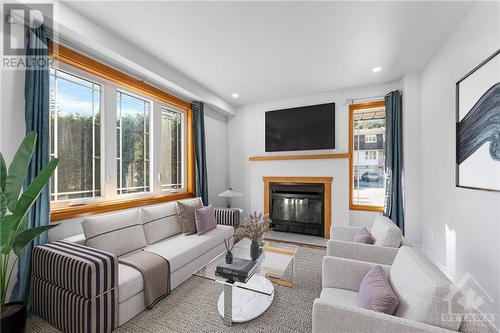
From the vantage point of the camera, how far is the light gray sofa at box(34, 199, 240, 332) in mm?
1798

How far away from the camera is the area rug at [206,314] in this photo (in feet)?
5.82

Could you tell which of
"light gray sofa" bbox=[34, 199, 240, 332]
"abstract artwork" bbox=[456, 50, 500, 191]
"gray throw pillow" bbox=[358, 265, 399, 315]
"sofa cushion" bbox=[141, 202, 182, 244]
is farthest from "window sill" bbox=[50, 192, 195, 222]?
"abstract artwork" bbox=[456, 50, 500, 191]

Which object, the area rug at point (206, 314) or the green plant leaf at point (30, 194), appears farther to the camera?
the area rug at point (206, 314)

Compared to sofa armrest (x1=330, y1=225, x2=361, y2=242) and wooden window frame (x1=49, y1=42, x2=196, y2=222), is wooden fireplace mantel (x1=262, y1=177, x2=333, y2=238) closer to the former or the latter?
sofa armrest (x1=330, y1=225, x2=361, y2=242)

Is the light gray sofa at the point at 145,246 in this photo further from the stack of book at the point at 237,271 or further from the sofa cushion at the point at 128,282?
the stack of book at the point at 237,271

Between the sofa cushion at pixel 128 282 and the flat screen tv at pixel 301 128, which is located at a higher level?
the flat screen tv at pixel 301 128

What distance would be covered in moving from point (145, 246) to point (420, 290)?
101 inches

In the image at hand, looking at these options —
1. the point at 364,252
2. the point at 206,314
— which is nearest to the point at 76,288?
the point at 206,314

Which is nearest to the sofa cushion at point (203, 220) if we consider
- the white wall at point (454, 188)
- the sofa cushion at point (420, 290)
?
the sofa cushion at point (420, 290)

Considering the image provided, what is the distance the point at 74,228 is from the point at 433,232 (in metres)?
4.44

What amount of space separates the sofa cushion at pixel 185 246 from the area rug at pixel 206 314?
0.96 feet

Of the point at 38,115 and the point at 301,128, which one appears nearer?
the point at 38,115

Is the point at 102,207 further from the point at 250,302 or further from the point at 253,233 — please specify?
the point at 250,302

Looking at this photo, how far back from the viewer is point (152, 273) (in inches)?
80.4
